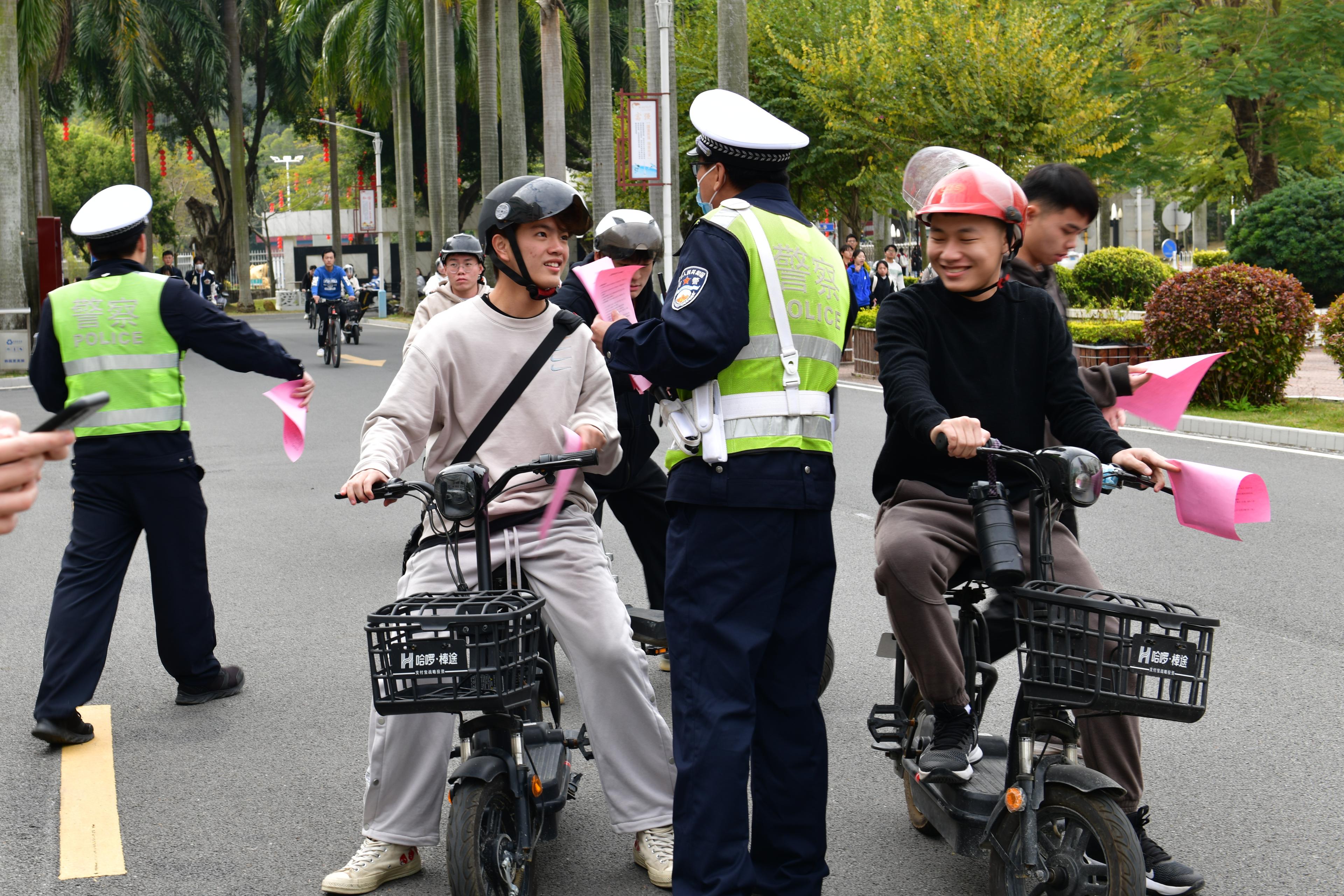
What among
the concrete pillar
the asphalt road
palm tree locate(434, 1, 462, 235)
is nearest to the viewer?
the asphalt road

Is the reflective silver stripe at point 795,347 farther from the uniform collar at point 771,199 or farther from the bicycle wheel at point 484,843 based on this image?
the bicycle wheel at point 484,843

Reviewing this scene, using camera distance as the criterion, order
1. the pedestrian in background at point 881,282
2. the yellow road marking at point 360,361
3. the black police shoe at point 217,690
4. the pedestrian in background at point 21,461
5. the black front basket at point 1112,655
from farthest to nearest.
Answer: the pedestrian in background at point 881,282
the yellow road marking at point 360,361
the black police shoe at point 217,690
the black front basket at point 1112,655
the pedestrian in background at point 21,461

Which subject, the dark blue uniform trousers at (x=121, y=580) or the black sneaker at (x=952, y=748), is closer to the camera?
the black sneaker at (x=952, y=748)

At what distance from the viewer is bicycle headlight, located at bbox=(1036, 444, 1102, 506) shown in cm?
323

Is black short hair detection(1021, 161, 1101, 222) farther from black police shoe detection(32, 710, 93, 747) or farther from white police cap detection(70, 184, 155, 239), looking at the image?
black police shoe detection(32, 710, 93, 747)

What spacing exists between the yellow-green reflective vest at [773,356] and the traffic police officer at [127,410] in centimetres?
229

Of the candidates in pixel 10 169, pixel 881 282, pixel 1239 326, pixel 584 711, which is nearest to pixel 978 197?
pixel 584 711

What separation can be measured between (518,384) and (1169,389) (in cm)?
178

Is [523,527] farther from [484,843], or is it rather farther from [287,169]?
[287,169]

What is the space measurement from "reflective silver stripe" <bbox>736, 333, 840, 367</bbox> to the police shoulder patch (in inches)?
7.0

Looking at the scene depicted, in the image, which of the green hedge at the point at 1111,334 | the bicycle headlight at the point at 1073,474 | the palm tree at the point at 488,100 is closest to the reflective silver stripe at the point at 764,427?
the bicycle headlight at the point at 1073,474

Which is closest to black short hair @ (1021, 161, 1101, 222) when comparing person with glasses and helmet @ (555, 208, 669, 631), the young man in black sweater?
the young man in black sweater

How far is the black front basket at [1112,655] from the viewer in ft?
9.64

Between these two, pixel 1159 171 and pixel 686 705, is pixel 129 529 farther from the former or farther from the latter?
pixel 1159 171
